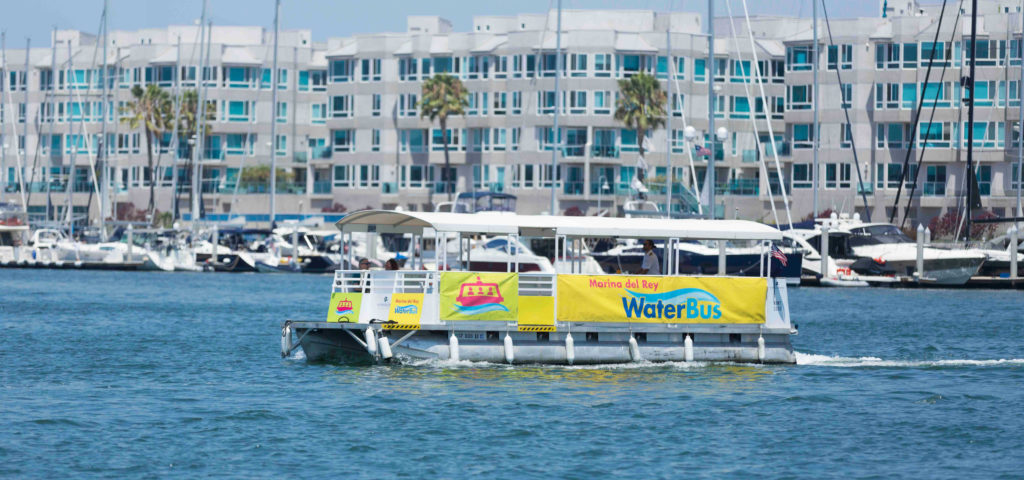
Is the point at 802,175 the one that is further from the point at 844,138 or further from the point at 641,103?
the point at 641,103

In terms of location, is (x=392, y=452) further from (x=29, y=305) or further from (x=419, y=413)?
(x=29, y=305)

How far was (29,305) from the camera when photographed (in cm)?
5238

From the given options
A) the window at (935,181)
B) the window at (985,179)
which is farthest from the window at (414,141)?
the window at (985,179)

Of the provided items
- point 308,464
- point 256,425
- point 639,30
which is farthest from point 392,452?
point 639,30

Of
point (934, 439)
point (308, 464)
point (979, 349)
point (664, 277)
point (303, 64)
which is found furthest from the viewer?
point (303, 64)

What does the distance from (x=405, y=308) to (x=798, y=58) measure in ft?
245

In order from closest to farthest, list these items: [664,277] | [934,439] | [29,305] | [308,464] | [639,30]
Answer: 1. [308,464]
2. [934,439]
3. [664,277]
4. [29,305]
5. [639,30]

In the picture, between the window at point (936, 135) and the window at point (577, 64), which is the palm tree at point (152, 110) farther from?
the window at point (936, 135)

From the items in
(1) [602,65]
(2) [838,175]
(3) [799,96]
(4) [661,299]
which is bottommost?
(4) [661,299]

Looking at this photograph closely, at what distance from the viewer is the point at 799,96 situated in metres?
97.0

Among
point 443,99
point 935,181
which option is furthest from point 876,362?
point 443,99

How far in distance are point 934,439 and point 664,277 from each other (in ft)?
23.0

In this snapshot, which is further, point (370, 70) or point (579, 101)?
point (370, 70)

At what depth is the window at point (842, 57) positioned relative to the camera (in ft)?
312
